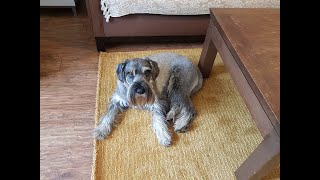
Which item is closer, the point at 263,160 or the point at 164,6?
the point at 263,160

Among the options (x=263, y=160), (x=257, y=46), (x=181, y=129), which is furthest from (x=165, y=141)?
(x=257, y=46)

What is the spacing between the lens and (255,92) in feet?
3.96

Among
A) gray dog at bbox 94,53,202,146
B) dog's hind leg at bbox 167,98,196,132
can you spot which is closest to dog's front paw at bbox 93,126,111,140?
gray dog at bbox 94,53,202,146

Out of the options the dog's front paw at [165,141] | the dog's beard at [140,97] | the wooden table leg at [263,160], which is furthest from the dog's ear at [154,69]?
the wooden table leg at [263,160]

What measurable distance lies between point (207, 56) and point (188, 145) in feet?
2.03

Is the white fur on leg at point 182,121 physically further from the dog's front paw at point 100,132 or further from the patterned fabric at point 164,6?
the patterned fabric at point 164,6

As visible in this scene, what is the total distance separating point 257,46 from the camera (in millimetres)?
1379

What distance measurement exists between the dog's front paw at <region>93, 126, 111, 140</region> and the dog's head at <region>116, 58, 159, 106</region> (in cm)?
22

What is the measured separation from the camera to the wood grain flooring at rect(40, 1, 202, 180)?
59.3 inches

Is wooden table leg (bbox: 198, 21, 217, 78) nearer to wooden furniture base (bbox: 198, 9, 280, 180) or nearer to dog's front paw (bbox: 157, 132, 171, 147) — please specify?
wooden furniture base (bbox: 198, 9, 280, 180)

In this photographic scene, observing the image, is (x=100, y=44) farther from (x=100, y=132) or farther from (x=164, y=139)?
(x=164, y=139)

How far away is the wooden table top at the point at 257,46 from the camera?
1154 millimetres

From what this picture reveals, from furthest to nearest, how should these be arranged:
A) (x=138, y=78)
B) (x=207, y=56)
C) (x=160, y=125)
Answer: (x=207, y=56) → (x=160, y=125) → (x=138, y=78)
